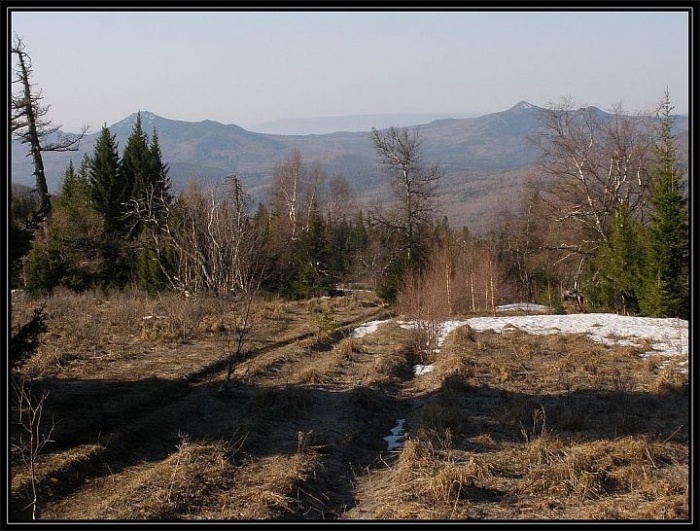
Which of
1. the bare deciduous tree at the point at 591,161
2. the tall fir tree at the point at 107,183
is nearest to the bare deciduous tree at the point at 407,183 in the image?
the bare deciduous tree at the point at 591,161

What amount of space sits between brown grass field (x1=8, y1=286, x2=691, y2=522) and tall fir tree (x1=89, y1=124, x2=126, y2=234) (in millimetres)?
18392

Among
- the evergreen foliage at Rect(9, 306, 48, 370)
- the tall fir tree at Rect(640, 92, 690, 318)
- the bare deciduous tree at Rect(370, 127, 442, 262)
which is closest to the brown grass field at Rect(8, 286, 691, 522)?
the evergreen foliage at Rect(9, 306, 48, 370)

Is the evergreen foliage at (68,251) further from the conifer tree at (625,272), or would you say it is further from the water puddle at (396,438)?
the conifer tree at (625,272)

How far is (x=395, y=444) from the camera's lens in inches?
330

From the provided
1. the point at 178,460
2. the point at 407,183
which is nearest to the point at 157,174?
the point at 407,183

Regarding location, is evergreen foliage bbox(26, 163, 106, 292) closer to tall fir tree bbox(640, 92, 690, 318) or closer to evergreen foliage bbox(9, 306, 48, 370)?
evergreen foliage bbox(9, 306, 48, 370)

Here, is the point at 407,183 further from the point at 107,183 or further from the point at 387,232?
the point at 107,183

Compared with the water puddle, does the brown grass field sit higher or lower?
higher

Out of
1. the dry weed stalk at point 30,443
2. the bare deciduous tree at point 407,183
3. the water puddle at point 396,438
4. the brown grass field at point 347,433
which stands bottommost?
the water puddle at point 396,438

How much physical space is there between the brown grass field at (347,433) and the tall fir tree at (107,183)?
18.4 m

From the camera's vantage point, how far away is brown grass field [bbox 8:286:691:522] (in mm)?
5945

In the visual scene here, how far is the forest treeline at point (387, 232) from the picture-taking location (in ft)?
66.3

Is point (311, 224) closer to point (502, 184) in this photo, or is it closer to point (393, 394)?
point (393, 394)

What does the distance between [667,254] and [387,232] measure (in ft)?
82.2
